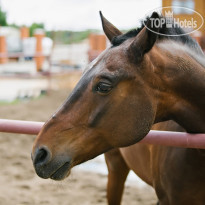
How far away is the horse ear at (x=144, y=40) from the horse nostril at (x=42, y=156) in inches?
27.1

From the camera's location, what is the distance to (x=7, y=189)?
4.44 m

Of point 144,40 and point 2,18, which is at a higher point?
point 144,40

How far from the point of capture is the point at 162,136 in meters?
2.10

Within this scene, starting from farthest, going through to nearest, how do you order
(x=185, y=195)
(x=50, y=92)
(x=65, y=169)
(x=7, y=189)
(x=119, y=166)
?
(x=50, y=92), (x=7, y=189), (x=119, y=166), (x=185, y=195), (x=65, y=169)

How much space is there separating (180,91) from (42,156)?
0.86 meters

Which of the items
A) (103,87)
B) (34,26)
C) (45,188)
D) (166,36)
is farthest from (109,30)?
(34,26)

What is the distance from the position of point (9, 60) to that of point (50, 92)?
537 inches

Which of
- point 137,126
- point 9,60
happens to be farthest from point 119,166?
point 9,60

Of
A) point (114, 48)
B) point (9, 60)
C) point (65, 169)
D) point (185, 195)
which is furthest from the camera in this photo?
point (9, 60)

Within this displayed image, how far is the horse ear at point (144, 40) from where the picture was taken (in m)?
1.99

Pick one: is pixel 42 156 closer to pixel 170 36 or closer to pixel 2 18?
pixel 170 36

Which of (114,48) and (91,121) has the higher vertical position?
(114,48)

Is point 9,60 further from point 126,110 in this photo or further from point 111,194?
point 126,110

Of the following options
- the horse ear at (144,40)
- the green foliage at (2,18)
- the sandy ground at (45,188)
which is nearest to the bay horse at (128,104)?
the horse ear at (144,40)
